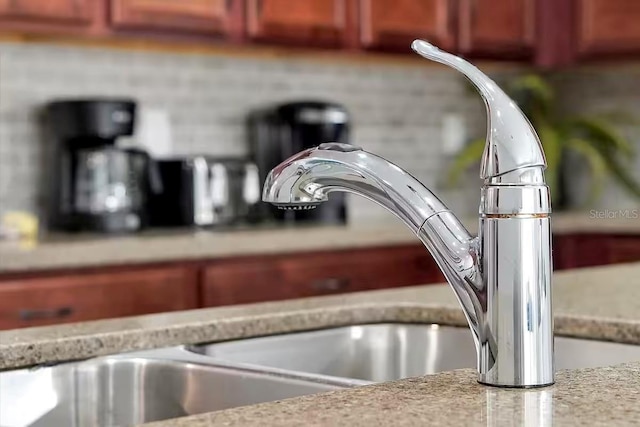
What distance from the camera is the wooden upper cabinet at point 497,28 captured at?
11.7 feet

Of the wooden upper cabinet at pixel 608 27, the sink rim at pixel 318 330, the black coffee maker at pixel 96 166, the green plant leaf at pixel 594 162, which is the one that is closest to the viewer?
the sink rim at pixel 318 330

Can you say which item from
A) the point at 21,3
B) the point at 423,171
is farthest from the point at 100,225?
the point at 423,171

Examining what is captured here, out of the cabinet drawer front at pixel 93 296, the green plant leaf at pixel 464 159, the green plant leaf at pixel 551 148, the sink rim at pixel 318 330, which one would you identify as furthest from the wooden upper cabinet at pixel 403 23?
the sink rim at pixel 318 330

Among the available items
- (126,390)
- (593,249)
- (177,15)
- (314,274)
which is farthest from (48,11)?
(593,249)

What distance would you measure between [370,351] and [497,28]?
101 inches

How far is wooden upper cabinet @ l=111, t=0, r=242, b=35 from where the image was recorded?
2.85 meters

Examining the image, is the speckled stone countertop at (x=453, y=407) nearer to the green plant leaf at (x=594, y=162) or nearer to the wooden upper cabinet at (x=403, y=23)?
the wooden upper cabinet at (x=403, y=23)

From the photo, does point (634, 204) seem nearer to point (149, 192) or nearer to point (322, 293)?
point (322, 293)

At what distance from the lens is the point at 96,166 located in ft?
9.20

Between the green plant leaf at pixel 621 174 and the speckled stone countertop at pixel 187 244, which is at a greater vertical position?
the green plant leaf at pixel 621 174

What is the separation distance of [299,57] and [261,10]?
1.05 feet

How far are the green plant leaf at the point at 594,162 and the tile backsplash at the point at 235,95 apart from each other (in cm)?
23

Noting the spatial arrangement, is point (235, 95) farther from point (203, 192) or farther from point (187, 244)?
point (187, 244)

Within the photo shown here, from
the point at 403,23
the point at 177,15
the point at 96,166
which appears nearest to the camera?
the point at 96,166
